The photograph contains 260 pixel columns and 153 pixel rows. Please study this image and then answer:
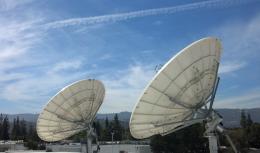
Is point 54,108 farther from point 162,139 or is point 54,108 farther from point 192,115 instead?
point 162,139

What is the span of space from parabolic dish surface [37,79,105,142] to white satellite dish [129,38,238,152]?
60.0ft

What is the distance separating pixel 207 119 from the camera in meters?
40.5

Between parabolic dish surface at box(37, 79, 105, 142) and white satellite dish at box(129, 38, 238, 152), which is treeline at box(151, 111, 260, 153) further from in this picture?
white satellite dish at box(129, 38, 238, 152)

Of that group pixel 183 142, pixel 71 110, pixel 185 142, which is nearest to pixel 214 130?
pixel 71 110

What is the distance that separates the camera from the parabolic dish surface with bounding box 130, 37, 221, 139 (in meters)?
35.3

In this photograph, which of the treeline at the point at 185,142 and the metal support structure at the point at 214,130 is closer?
the metal support structure at the point at 214,130

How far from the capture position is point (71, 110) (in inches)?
2491

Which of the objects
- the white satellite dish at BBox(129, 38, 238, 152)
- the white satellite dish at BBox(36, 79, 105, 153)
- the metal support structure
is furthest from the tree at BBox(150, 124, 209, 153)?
the metal support structure

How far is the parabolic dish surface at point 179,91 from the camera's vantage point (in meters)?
35.3

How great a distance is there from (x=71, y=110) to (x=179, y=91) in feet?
90.4

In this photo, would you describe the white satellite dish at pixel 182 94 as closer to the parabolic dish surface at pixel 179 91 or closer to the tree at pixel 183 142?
the parabolic dish surface at pixel 179 91

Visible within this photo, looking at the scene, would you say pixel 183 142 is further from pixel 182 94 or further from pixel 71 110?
pixel 182 94

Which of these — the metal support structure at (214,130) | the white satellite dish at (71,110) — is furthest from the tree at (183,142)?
the metal support structure at (214,130)

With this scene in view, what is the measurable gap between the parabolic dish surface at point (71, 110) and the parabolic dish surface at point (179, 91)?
1822 centimetres
